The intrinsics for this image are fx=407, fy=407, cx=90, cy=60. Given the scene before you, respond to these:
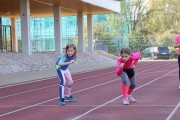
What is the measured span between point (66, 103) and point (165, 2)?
183ft

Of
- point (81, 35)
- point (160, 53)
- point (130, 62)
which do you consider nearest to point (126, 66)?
point (130, 62)

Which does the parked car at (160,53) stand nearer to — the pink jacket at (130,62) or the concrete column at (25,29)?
the concrete column at (25,29)

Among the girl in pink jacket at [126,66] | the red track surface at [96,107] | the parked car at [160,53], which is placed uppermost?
the girl in pink jacket at [126,66]

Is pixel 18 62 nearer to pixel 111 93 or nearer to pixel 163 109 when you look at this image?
pixel 111 93

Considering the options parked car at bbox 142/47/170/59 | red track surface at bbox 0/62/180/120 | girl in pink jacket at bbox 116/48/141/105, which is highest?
girl in pink jacket at bbox 116/48/141/105

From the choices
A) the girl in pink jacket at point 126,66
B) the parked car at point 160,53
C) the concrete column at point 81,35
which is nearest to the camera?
the girl in pink jacket at point 126,66

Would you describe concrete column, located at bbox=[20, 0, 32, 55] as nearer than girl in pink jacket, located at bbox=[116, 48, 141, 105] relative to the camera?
No

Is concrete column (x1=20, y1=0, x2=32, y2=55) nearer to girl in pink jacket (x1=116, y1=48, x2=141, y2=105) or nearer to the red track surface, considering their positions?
the red track surface

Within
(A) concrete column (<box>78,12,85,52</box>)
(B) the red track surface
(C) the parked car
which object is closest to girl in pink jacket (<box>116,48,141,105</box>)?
(B) the red track surface

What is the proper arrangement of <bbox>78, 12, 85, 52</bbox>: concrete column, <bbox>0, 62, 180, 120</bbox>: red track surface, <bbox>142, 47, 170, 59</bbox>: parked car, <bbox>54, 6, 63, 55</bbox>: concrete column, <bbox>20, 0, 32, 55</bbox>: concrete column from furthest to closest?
<bbox>142, 47, 170, 59</bbox>: parked car, <bbox>78, 12, 85, 52</bbox>: concrete column, <bbox>54, 6, 63, 55</bbox>: concrete column, <bbox>20, 0, 32, 55</bbox>: concrete column, <bbox>0, 62, 180, 120</bbox>: red track surface

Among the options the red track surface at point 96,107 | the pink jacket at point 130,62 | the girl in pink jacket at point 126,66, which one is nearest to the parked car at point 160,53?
the red track surface at point 96,107

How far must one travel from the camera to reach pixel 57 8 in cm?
3956

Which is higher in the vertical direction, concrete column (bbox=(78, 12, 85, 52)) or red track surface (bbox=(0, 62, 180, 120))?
concrete column (bbox=(78, 12, 85, 52))

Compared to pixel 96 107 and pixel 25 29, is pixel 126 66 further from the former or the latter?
pixel 25 29
